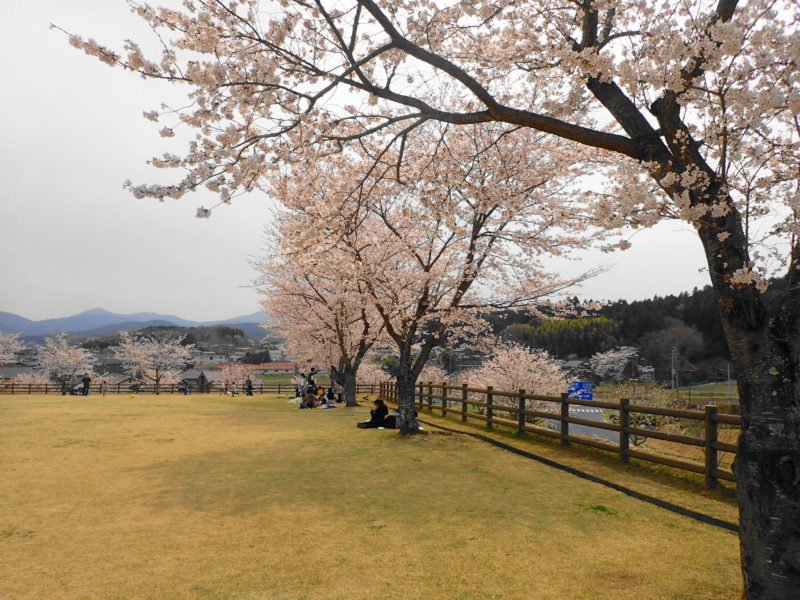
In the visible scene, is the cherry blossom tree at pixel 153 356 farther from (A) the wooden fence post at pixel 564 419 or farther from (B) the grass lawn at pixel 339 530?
(A) the wooden fence post at pixel 564 419

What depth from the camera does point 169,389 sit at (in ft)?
143

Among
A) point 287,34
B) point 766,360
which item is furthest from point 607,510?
point 287,34

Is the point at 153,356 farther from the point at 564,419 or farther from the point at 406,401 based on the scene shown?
the point at 564,419

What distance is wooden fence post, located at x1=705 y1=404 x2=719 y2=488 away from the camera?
23.0ft

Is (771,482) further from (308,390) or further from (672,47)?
(308,390)

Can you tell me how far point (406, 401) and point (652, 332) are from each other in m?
79.5

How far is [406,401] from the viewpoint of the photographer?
12750 mm

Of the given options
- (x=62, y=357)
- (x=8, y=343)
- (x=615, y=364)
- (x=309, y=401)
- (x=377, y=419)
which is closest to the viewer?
(x=377, y=419)

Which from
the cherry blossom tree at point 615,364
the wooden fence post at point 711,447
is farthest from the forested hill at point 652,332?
the wooden fence post at point 711,447

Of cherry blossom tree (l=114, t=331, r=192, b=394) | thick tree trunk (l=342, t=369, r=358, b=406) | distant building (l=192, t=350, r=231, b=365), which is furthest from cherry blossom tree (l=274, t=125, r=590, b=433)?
distant building (l=192, t=350, r=231, b=365)

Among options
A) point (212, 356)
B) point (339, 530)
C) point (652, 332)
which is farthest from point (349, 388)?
point (212, 356)

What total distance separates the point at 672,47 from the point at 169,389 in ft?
156

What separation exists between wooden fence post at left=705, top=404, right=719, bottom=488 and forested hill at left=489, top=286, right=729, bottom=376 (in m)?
54.4

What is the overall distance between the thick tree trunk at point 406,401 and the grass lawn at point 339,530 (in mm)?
2770
